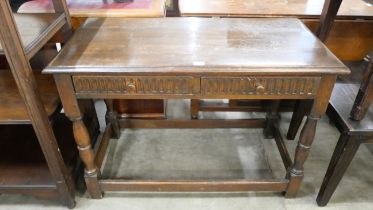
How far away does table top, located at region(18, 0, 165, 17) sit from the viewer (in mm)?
1496

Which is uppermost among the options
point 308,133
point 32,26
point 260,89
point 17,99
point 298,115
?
point 32,26

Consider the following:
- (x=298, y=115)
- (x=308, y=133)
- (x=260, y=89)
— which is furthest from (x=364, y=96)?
(x=298, y=115)

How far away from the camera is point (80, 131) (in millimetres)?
1196

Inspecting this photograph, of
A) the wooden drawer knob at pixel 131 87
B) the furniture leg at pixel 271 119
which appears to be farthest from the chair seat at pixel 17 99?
the furniture leg at pixel 271 119

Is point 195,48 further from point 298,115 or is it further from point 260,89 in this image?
point 298,115

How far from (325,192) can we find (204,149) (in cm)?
67

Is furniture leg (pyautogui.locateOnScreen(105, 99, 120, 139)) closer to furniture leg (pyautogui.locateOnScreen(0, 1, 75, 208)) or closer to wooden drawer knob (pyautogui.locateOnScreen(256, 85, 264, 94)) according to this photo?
furniture leg (pyautogui.locateOnScreen(0, 1, 75, 208))

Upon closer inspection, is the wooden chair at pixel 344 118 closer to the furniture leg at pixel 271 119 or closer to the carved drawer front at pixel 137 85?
the furniture leg at pixel 271 119

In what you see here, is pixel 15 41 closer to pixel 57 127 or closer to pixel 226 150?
pixel 57 127

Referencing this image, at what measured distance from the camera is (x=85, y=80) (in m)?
1.04

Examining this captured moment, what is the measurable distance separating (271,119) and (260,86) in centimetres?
→ 72

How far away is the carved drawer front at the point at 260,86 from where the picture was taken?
103 cm

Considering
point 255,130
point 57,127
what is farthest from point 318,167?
point 57,127

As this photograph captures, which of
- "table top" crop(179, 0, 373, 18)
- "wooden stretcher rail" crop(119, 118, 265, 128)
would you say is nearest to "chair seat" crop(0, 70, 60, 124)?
"wooden stretcher rail" crop(119, 118, 265, 128)
